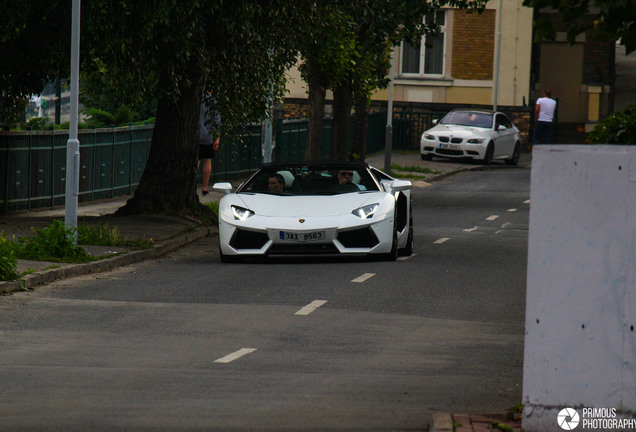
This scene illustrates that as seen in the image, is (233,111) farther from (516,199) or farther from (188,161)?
(516,199)

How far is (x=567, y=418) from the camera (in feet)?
19.9

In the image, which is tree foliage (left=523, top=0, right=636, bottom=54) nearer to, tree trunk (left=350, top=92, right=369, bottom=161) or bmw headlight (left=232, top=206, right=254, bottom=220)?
bmw headlight (left=232, top=206, right=254, bottom=220)

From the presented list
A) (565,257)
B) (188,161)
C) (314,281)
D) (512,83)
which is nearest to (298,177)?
(314,281)

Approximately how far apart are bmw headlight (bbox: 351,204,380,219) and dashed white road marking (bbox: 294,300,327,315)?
3.36 meters

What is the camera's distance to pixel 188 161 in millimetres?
20047

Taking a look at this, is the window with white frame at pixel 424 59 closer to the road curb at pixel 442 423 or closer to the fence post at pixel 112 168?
the fence post at pixel 112 168

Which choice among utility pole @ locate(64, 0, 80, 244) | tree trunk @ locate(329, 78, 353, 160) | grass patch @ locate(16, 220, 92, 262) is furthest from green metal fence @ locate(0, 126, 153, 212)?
grass patch @ locate(16, 220, 92, 262)

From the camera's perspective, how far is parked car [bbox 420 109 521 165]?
3859cm

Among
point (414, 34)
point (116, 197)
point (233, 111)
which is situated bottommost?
point (116, 197)

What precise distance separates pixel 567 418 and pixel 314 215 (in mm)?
9093

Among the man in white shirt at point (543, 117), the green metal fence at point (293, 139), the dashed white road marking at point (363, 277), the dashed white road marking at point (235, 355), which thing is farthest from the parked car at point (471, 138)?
the dashed white road marking at point (235, 355)

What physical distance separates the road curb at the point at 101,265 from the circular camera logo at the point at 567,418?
750 centimetres

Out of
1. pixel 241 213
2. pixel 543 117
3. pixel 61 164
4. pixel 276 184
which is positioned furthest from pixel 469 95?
pixel 241 213

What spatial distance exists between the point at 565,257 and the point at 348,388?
2.04 meters
